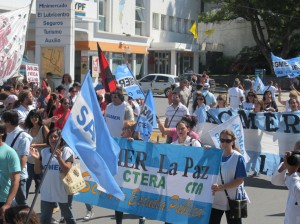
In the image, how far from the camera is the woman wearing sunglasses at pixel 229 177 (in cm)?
693

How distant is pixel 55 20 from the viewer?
2188 centimetres

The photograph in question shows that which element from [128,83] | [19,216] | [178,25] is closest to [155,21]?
[178,25]

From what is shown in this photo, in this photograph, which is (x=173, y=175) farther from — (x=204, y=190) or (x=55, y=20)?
(x=55, y=20)

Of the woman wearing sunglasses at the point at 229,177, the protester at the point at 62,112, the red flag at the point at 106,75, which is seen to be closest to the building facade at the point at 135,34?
the red flag at the point at 106,75

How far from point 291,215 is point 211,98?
404 inches

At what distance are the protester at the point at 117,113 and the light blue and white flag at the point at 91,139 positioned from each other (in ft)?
18.0

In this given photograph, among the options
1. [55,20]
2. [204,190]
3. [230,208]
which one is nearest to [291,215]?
[230,208]

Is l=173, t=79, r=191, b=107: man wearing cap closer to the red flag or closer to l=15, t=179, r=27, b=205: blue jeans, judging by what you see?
the red flag

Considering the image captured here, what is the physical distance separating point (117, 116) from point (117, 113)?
0.18 ft

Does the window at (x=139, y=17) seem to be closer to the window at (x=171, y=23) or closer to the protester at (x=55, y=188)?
the window at (x=171, y=23)

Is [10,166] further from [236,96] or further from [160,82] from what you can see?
[160,82]

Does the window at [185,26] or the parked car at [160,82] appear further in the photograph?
the window at [185,26]

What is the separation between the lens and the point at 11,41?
13273mm

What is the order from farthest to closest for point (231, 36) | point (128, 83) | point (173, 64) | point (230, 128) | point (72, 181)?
point (231, 36), point (173, 64), point (128, 83), point (230, 128), point (72, 181)
